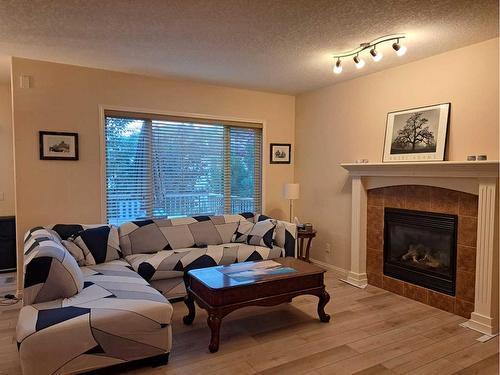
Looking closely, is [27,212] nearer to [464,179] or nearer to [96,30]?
[96,30]

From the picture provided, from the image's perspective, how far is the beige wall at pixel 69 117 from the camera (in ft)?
11.7

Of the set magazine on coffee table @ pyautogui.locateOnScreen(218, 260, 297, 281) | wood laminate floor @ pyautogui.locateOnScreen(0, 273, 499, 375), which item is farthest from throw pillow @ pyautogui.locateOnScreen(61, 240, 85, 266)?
magazine on coffee table @ pyautogui.locateOnScreen(218, 260, 297, 281)

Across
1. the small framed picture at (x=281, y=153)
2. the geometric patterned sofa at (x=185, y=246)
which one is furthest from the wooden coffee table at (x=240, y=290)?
the small framed picture at (x=281, y=153)

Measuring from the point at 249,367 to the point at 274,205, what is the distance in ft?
9.94

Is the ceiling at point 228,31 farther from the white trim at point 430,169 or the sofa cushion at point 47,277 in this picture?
the sofa cushion at point 47,277

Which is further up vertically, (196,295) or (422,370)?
(196,295)

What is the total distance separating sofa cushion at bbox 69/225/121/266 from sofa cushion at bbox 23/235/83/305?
0.87 meters

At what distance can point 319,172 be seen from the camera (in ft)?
15.9

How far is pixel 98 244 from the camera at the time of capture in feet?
11.3

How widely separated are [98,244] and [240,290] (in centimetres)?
167

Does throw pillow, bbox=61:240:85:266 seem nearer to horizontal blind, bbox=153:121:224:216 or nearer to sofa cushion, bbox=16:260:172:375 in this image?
sofa cushion, bbox=16:260:172:375

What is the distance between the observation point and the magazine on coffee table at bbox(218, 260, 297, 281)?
9.36 ft

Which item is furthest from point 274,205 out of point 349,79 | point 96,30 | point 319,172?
point 96,30

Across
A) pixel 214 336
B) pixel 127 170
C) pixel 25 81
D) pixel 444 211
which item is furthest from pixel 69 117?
pixel 444 211
